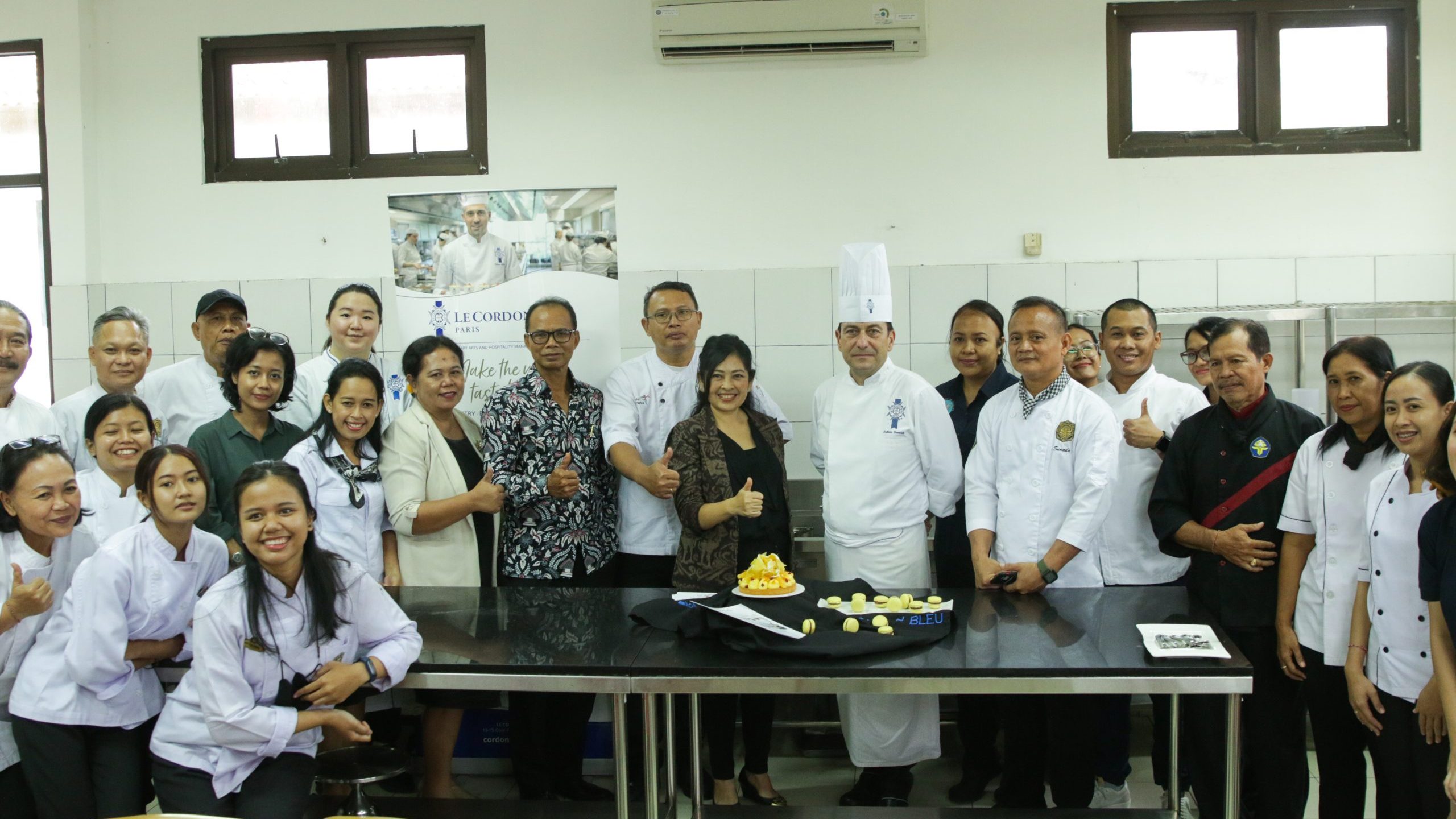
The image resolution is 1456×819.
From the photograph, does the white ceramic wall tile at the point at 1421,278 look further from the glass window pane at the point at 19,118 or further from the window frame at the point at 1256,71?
the glass window pane at the point at 19,118

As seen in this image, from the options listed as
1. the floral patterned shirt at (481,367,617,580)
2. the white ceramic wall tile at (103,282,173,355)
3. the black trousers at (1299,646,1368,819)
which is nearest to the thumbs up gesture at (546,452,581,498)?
the floral patterned shirt at (481,367,617,580)

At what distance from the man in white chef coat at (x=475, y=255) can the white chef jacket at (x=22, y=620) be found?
1991mm

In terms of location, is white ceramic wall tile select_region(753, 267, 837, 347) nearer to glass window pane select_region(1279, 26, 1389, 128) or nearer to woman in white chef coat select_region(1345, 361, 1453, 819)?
glass window pane select_region(1279, 26, 1389, 128)

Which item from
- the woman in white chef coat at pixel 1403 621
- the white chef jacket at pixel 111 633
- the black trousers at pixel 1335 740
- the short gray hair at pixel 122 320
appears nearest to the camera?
the woman in white chef coat at pixel 1403 621

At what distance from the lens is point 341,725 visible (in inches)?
87.8

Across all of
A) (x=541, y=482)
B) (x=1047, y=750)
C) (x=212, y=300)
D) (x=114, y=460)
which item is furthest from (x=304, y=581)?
(x=1047, y=750)

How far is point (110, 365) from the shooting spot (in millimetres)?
3092

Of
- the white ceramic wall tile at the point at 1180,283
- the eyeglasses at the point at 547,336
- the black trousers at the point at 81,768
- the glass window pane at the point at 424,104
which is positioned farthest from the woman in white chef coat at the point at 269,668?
the white ceramic wall tile at the point at 1180,283

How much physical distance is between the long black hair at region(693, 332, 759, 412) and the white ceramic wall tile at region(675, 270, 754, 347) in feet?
3.10

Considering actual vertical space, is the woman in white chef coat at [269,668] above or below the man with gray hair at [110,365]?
below

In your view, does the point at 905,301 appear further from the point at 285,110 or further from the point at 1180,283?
the point at 285,110

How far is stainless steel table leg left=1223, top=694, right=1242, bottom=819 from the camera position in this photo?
214 centimetres

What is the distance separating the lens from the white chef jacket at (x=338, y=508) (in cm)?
277

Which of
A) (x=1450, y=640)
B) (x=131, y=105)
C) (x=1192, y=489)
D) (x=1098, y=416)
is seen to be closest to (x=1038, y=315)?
(x=1098, y=416)
